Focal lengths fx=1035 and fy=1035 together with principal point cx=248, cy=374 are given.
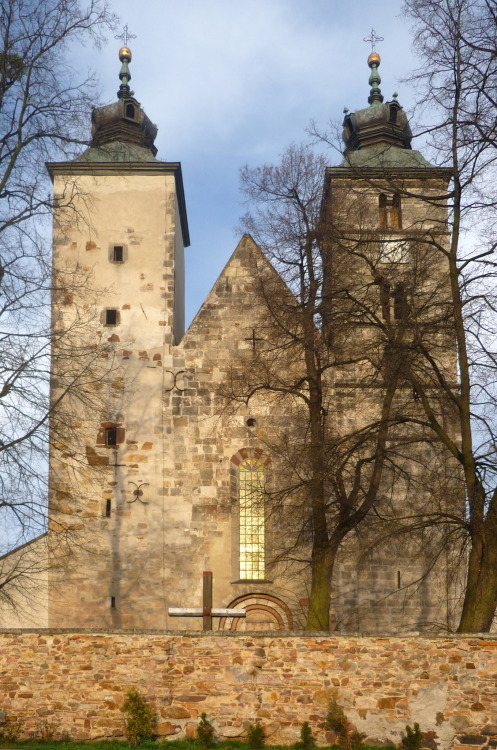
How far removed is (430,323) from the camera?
15719mm

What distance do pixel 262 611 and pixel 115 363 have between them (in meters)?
6.39

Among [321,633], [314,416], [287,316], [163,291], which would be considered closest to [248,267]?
[163,291]

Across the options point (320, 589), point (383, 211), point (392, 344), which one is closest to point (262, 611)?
point (320, 589)

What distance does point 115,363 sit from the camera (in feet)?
76.8

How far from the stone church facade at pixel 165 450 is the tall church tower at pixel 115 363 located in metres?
0.03

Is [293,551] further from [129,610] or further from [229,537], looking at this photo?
[129,610]

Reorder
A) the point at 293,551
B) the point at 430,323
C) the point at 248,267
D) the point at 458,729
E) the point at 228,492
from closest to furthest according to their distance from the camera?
1. the point at 458,729
2. the point at 430,323
3. the point at 293,551
4. the point at 228,492
5. the point at 248,267

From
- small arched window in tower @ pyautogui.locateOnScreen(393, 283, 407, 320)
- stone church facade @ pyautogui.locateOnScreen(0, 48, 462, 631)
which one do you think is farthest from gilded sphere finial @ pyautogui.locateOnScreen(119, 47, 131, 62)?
small arched window in tower @ pyautogui.locateOnScreen(393, 283, 407, 320)

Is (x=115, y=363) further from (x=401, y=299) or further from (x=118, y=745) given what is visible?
(x=118, y=745)

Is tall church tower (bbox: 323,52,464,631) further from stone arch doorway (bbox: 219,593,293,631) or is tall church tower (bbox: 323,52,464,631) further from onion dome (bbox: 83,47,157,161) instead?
onion dome (bbox: 83,47,157,161)

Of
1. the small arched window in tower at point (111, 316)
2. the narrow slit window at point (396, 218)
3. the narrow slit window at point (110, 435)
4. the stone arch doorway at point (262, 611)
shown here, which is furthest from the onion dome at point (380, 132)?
the stone arch doorway at point (262, 611)

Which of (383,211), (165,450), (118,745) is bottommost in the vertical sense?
(118,745)

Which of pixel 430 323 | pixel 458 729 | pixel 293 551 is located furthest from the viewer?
pixel 293 551

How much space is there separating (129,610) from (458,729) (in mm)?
9954
